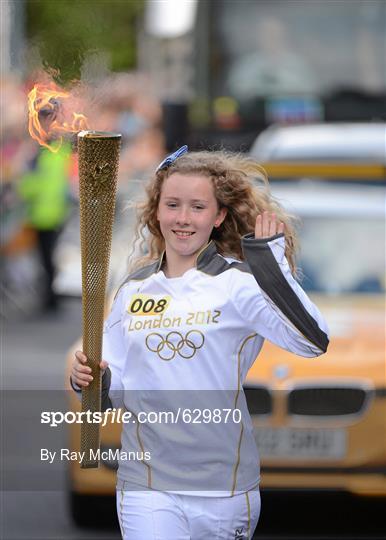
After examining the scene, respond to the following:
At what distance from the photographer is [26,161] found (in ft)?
47.2

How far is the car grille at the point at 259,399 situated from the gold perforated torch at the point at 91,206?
2269mm

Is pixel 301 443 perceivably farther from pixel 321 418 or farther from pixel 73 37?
pixel 73 37

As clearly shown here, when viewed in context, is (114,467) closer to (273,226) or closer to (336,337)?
(336,337)

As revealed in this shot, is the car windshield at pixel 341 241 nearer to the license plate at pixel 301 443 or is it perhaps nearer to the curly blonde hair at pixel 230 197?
the license plate at pixel 301 443

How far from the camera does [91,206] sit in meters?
3.53

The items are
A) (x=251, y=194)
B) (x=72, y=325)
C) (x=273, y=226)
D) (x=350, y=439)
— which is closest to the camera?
(x=273, y=226)

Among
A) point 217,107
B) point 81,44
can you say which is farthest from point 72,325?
point 81,44

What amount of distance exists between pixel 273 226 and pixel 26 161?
1090 centimetres

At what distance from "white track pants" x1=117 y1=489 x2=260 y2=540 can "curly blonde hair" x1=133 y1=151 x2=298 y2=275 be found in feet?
2.00

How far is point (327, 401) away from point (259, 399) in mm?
266

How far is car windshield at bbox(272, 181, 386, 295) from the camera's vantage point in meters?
7.02

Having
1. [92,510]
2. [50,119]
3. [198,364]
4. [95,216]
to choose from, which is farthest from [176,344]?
[92,510]

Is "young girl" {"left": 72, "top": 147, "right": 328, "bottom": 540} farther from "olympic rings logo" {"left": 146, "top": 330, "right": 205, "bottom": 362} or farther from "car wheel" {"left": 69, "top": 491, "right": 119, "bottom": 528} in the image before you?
"car wheel" {"left": 69, "top": 491, "right": 119, "bottom": 528}

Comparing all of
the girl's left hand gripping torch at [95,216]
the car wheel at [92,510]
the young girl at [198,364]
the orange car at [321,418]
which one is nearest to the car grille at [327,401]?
the orange car at [321,418]
